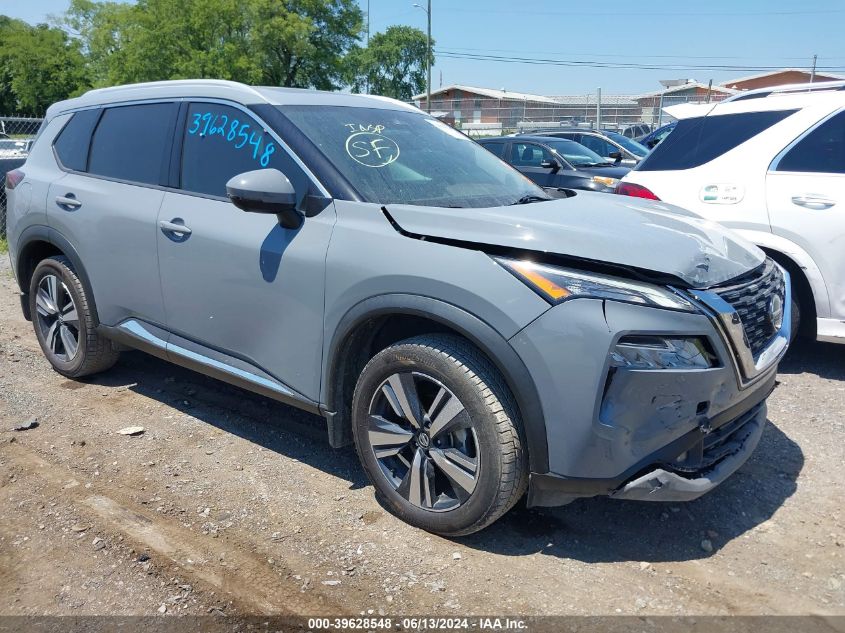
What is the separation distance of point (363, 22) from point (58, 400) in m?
55.7

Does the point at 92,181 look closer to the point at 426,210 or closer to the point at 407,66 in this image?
the point at 426,210

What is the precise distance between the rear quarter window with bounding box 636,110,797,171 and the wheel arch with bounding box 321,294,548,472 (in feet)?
10.3

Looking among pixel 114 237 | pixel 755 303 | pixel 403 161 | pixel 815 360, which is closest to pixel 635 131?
Answer: pixel 815 360

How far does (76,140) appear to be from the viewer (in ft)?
15.1

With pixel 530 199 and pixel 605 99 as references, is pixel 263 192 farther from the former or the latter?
pixel 605 99

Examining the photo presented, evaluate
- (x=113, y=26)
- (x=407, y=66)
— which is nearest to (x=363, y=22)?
(x=113, y=26)

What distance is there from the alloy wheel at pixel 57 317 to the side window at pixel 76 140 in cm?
74

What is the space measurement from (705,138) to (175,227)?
3.75 m

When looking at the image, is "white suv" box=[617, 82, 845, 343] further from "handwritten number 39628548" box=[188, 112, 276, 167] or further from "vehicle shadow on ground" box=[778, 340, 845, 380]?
"handwritten number 39628548" box=[188, 112, 276, 167]

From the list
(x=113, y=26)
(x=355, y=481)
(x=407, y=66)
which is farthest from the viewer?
(x=407, y=66)

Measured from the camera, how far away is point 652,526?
3.16 metres

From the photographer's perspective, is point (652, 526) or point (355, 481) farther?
point (355, 481)

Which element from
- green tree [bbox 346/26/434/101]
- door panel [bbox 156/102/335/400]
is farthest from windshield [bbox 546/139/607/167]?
green tree [bbox 346/26/434/101]

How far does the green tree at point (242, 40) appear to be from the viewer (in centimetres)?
4997
